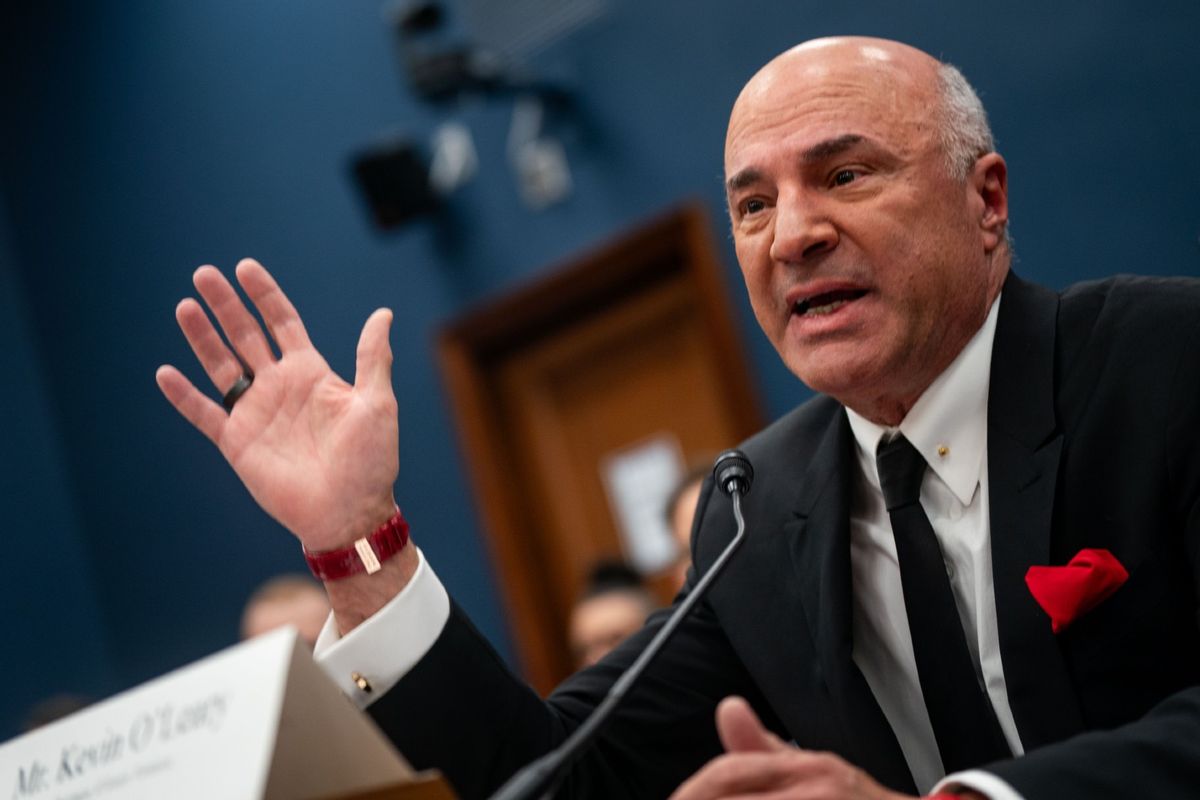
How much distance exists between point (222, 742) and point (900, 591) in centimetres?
76

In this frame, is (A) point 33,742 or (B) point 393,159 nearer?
(A) point 33,742

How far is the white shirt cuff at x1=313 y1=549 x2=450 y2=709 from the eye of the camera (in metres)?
1.33

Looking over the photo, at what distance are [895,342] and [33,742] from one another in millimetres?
907

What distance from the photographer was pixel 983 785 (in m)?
1.01

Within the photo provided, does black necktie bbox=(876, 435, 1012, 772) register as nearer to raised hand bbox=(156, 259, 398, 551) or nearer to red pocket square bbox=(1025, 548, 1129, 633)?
red pocket square bbox=(1025, 548, 1129, 633)

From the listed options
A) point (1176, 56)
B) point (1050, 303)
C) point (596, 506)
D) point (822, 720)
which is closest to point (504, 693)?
point (822, 720)

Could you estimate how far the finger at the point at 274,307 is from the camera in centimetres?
147

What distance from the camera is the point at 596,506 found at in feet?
15.4

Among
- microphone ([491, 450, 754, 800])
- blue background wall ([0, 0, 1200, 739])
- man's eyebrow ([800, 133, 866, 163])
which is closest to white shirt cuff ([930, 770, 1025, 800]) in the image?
microphone ([491, 450, 754, 800])

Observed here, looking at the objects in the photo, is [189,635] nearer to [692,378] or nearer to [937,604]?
[692,378]

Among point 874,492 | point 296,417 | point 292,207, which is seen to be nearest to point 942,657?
point 874,492

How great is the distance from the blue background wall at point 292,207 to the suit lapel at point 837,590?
1986 millimetres

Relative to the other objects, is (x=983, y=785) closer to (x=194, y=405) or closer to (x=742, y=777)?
(x=742, y=777)

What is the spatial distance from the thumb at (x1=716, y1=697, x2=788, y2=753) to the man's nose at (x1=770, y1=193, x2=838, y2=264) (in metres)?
0.65
